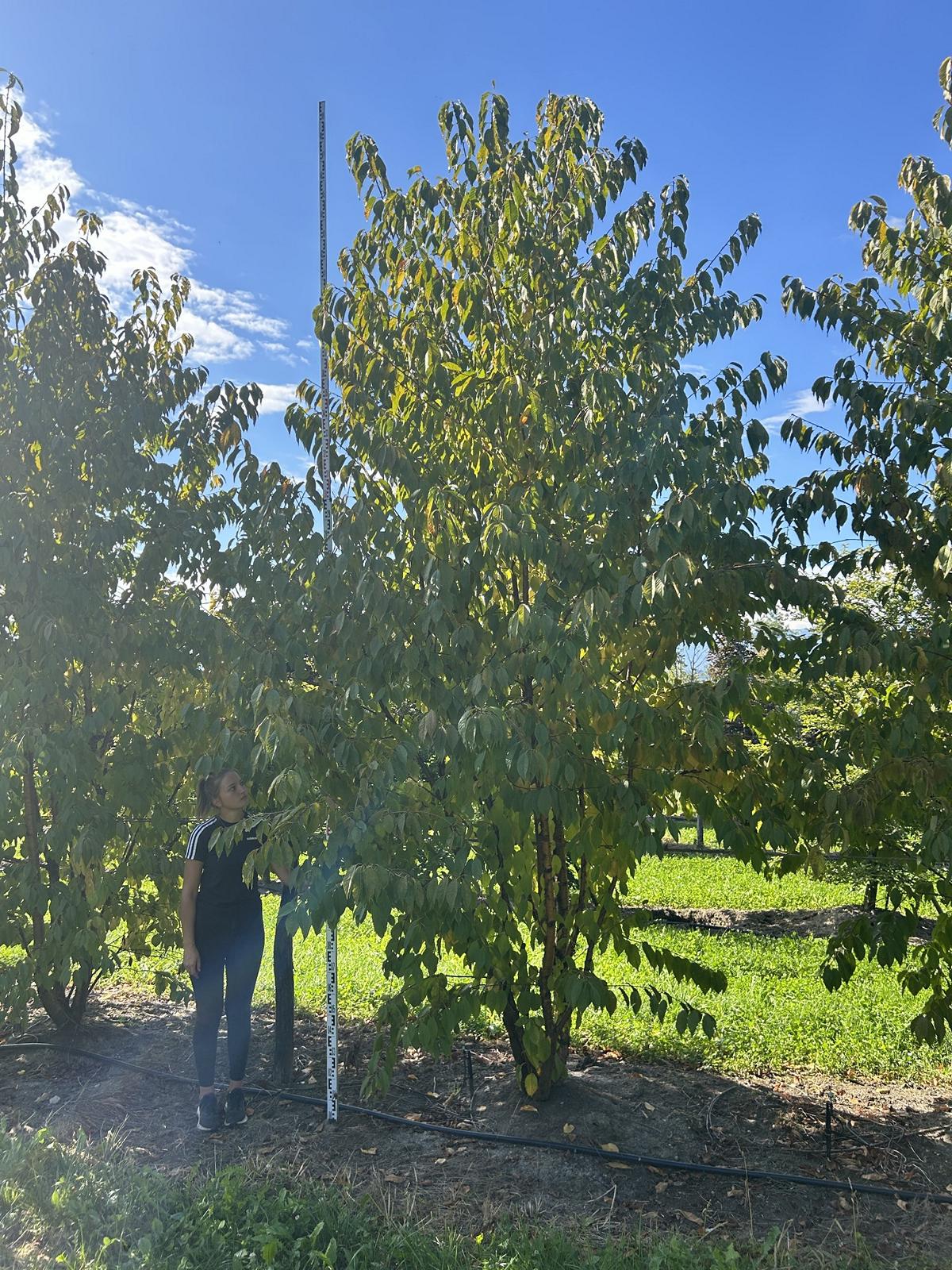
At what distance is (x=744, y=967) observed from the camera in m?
7.52

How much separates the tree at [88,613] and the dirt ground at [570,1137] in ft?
2.87

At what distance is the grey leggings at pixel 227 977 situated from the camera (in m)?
4.29

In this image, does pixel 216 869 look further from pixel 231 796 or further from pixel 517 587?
pixel 517 587

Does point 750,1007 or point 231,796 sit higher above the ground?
point 231,796

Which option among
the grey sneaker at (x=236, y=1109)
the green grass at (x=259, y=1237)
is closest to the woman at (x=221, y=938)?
the grey sneaker at (x=236, y=1109)

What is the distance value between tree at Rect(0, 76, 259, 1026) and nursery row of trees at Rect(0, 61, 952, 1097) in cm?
4

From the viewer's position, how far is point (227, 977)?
437cm

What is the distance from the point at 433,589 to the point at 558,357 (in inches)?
44.1

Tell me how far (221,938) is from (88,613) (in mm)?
1761

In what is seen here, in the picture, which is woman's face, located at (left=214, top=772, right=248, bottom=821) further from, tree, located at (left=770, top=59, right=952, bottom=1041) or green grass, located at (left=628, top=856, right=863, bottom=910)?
green grass, located at (left=628, top=856, right=863, bottom=910)

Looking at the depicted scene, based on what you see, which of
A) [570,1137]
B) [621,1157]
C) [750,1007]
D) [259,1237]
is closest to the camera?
[259,1237]

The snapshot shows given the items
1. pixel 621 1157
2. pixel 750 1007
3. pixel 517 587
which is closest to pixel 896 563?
Result: pixel 517 587

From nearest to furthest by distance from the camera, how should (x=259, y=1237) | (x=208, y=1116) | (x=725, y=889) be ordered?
(x=259, y=1237) < (x=208, y=1116) < (x=725, y=889)

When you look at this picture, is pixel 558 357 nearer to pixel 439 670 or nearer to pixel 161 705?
pixel 439 670
